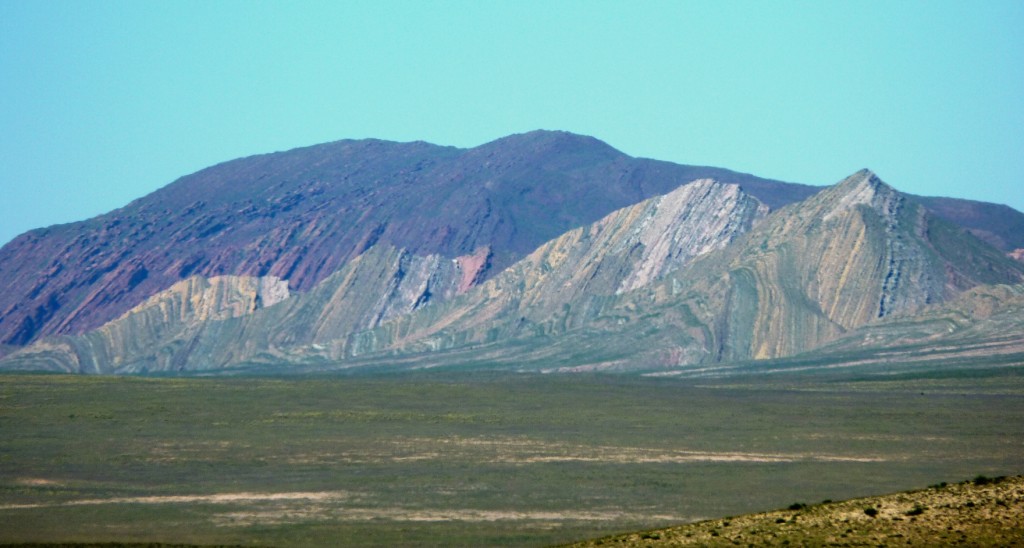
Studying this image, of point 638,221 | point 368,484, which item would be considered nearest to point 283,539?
point 368,484

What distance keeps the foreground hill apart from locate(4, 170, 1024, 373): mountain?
7886 centimetres

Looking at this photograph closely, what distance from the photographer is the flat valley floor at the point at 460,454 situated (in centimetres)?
4078

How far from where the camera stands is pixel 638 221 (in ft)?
486

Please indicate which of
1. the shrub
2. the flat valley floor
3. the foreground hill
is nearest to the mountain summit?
the flat valley floor

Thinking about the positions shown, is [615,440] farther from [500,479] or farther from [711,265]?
[711,265]

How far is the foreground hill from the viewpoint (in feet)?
85.7

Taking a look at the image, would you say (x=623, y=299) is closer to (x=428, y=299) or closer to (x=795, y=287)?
(x=795, y=287)

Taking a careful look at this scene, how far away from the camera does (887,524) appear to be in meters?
27.1

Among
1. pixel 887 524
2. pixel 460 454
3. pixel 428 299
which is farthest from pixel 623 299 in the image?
pixel 887 524

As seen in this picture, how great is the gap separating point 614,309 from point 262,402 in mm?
57664

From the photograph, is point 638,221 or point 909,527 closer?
point 909,527

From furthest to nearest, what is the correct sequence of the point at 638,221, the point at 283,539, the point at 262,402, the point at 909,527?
the point at 638,221 < the point at 262,402 < the point at 283,539 < the point at 909,527

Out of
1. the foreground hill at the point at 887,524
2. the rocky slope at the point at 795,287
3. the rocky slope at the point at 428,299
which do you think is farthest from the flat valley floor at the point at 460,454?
the rocky slope at the point at 428,299

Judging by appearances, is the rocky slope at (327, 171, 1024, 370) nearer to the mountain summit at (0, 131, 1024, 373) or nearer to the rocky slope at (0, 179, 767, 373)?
the mountain summit at (0, 131, 1024, 373)
